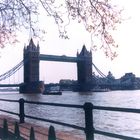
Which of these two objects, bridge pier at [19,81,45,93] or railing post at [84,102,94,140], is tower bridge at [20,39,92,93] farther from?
railing post at [84,102,94,140]

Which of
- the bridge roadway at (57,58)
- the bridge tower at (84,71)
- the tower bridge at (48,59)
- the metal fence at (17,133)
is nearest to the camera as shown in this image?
the metal fence at (17,133)

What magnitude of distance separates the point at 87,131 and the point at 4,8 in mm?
3553

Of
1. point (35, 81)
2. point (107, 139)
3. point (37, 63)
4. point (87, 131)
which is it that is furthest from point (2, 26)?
point (37, 63)

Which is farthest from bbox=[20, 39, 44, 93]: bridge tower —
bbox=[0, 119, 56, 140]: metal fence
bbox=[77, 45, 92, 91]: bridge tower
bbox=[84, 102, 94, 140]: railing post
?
bbox=[84, 102, 94, 140]: railing post

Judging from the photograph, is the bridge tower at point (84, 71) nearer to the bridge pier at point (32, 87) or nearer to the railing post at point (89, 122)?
the bridge pier at point (32, 87)

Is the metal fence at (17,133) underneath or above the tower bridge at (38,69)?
underneath

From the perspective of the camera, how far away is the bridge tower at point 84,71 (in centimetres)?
17238

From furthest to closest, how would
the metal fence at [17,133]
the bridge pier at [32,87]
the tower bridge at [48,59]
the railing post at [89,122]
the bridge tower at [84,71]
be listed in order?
the bridge tower at [84,71] < the tower bridge at [48,59] < the bridge pier at [32,87] < the railing post at [89,122] < the metal fence at [17,133]

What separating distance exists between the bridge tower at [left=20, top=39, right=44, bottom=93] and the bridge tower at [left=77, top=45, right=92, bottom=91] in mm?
20030

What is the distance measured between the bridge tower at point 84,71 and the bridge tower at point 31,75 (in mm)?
20030

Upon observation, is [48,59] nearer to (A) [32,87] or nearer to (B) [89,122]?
(A) [32,87]

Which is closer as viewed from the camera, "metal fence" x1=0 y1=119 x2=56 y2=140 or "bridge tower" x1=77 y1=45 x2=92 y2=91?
"metal fence" x1=0 y1=119 x2=56 y2=140

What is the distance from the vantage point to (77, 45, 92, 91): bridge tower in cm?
17238

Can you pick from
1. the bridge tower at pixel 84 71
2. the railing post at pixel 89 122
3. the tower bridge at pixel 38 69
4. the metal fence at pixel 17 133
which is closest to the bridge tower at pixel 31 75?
the tower bridge at pixel 38 69
